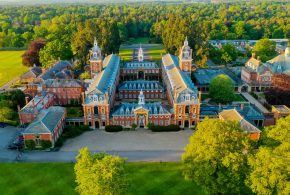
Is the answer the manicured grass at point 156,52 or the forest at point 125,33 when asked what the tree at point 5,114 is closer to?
the forest at point 125,33

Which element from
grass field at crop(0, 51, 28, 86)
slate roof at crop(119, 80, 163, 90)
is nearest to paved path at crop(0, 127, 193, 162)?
slate roof at crop(119, 80, 163, 90)

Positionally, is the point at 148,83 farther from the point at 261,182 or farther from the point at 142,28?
the point at 142,28

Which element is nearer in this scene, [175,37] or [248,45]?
[175,37]

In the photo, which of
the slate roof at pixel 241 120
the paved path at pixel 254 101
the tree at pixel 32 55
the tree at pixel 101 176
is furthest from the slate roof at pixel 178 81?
the tree at pixel 32 55

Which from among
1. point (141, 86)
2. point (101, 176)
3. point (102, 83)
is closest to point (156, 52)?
point (141, 86)

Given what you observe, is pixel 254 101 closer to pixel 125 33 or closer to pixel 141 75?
pixel 141 75

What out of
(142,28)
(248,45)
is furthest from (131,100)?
(142,28)
